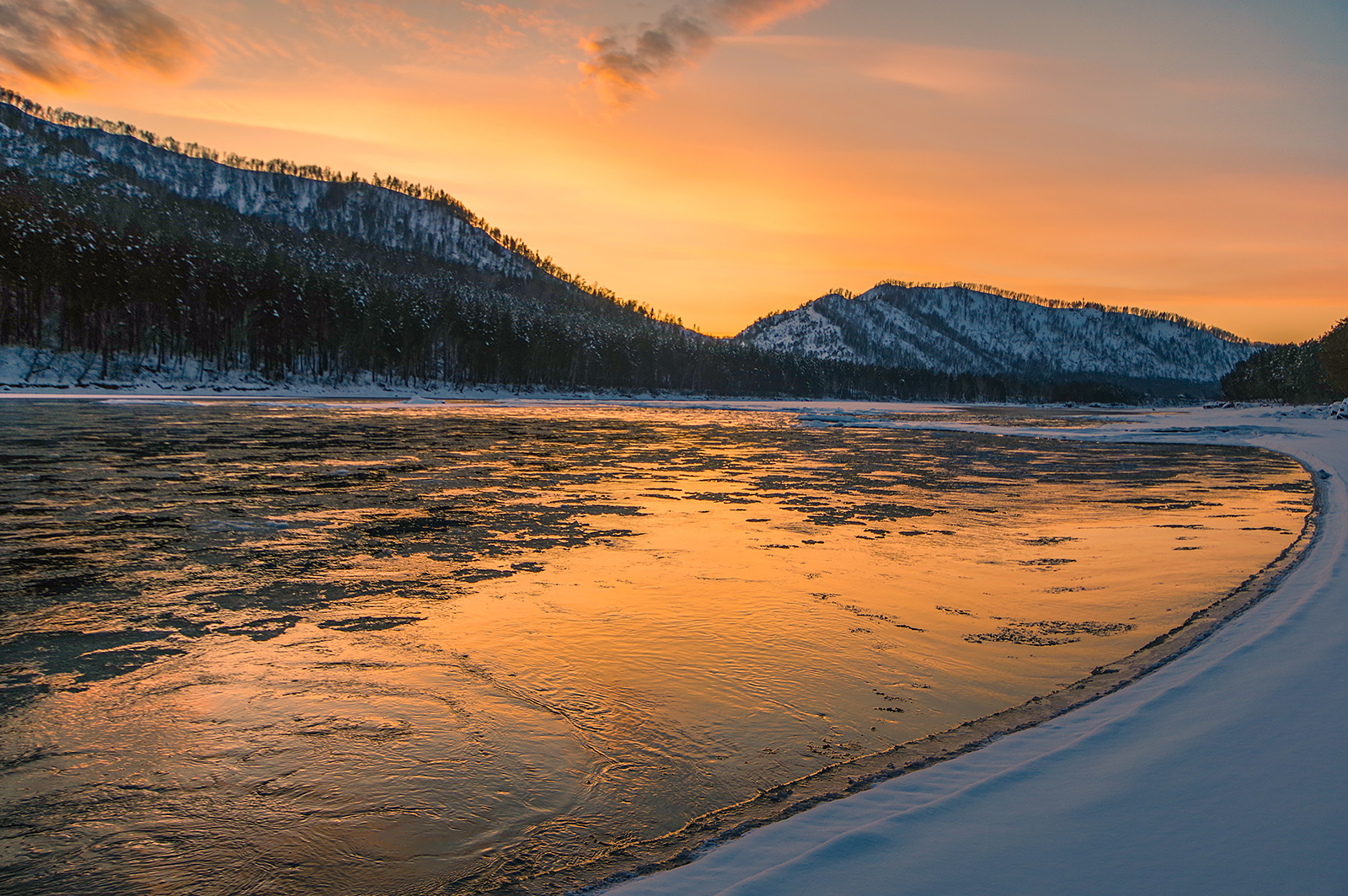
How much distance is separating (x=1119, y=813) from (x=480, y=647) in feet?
20.3

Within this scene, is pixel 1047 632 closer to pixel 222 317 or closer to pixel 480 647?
pixel 480 647

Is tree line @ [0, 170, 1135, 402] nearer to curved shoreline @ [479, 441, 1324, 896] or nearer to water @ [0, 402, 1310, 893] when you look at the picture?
water @ [0, 402, 1310, 893]

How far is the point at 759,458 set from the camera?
32.8 metres

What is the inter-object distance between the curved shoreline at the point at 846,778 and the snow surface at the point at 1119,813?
14 cm

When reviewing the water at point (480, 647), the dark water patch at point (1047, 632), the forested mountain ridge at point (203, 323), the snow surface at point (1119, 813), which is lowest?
the water at point (480, 647)

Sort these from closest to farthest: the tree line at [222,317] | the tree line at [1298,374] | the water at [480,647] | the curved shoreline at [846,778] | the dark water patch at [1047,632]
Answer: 1. the curved shoreline at [846,778]
2. the water at [480,647]
3. the dark water patch at [1047,632]
4. the tree line at [222,317]
5. the tree line at [1298,374]

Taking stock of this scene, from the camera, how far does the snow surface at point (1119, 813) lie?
158 inches

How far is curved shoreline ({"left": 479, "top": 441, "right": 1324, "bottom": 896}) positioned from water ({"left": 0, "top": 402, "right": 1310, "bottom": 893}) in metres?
0.17

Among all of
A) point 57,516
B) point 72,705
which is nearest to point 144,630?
point 72,705

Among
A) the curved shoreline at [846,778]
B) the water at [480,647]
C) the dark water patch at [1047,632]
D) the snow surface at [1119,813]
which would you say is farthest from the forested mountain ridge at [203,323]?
the snow surface at [1119,813]

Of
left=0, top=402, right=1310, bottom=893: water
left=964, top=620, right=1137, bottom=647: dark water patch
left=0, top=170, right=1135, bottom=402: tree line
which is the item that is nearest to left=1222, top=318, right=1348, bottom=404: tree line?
left=0, top=402, right=1310, bottom=893: water

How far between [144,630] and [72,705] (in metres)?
2.13

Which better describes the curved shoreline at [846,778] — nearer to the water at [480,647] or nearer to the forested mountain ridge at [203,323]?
the water at [480,647]

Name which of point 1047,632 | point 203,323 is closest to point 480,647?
point 1047,632
